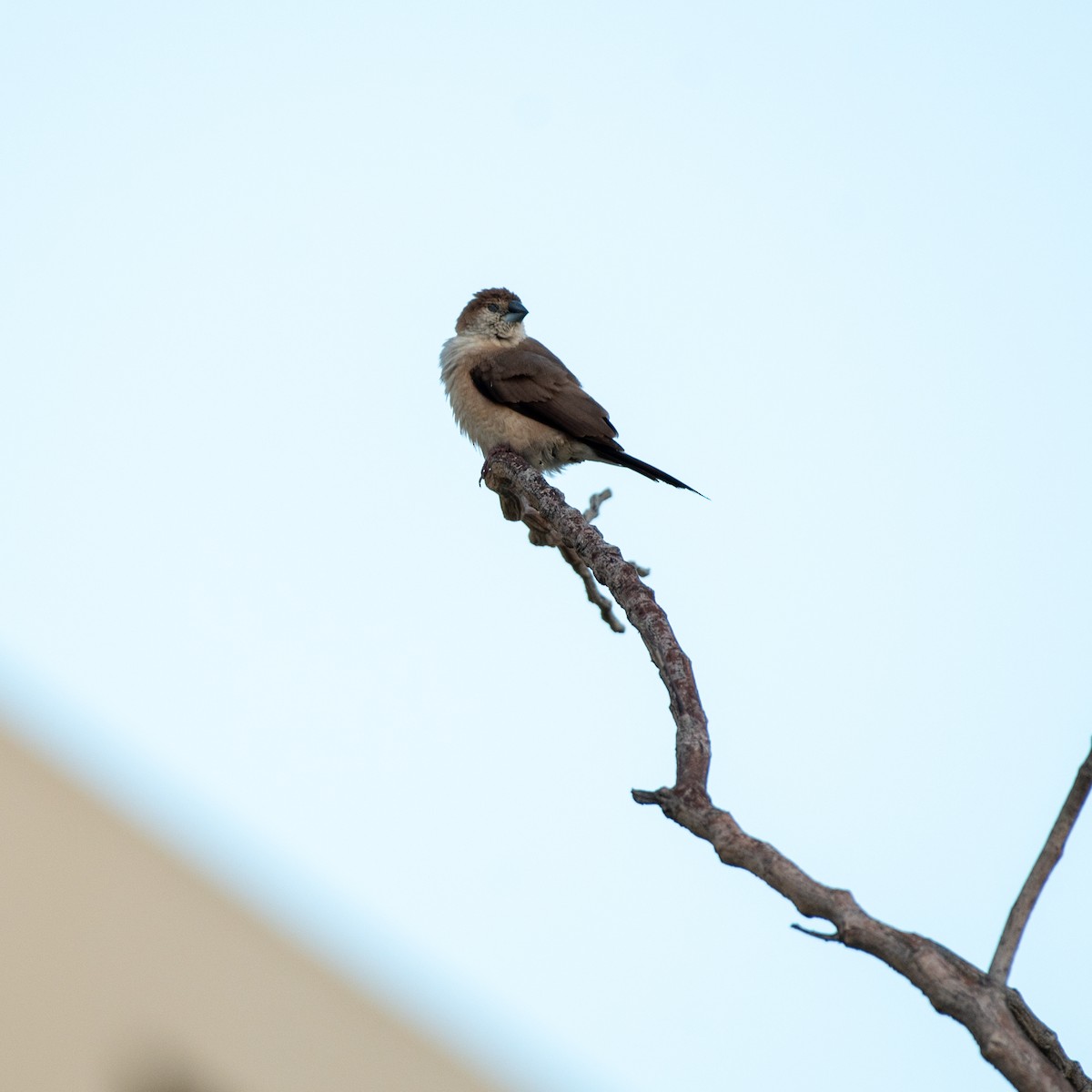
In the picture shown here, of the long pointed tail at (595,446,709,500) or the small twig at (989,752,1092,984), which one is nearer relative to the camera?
the small twig at (989,752,1092,984)

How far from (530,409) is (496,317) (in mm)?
1472

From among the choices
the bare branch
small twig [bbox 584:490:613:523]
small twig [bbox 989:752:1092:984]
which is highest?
small twig [bbox 584:490:613:523]

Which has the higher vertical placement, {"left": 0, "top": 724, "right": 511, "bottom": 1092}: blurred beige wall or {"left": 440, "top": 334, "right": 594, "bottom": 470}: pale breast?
{"left": 440, "top": 334, "right": 594, "bottom": 470}: pale breast

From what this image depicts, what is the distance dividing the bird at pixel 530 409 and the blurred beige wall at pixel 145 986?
284 centimetres

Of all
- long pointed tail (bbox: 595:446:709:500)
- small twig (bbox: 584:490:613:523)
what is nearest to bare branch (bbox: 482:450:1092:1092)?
small twig (bbox: 584:490:613:523)

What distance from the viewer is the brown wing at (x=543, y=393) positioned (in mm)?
7055

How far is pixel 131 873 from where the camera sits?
638cm

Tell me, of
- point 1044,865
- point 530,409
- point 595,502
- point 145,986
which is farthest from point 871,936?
point 530,409

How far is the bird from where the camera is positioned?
7.05 meters

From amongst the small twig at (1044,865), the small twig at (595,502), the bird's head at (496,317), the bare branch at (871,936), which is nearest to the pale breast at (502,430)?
the bird's head at (496,317)

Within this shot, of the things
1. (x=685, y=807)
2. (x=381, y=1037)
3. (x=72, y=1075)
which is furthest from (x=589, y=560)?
(x=381, y=1037)

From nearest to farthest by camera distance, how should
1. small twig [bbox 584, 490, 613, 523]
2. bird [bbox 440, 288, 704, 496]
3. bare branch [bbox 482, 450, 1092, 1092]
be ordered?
bare branch [bbox 482, 450, 1092, 1092], small twig [bbox 584, 490, 613, 523], bird [bbox 440, 288, 704, 496]

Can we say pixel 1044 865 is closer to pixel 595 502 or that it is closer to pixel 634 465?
pixel 595 502

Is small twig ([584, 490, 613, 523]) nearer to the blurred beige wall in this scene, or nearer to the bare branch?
the bare branch
